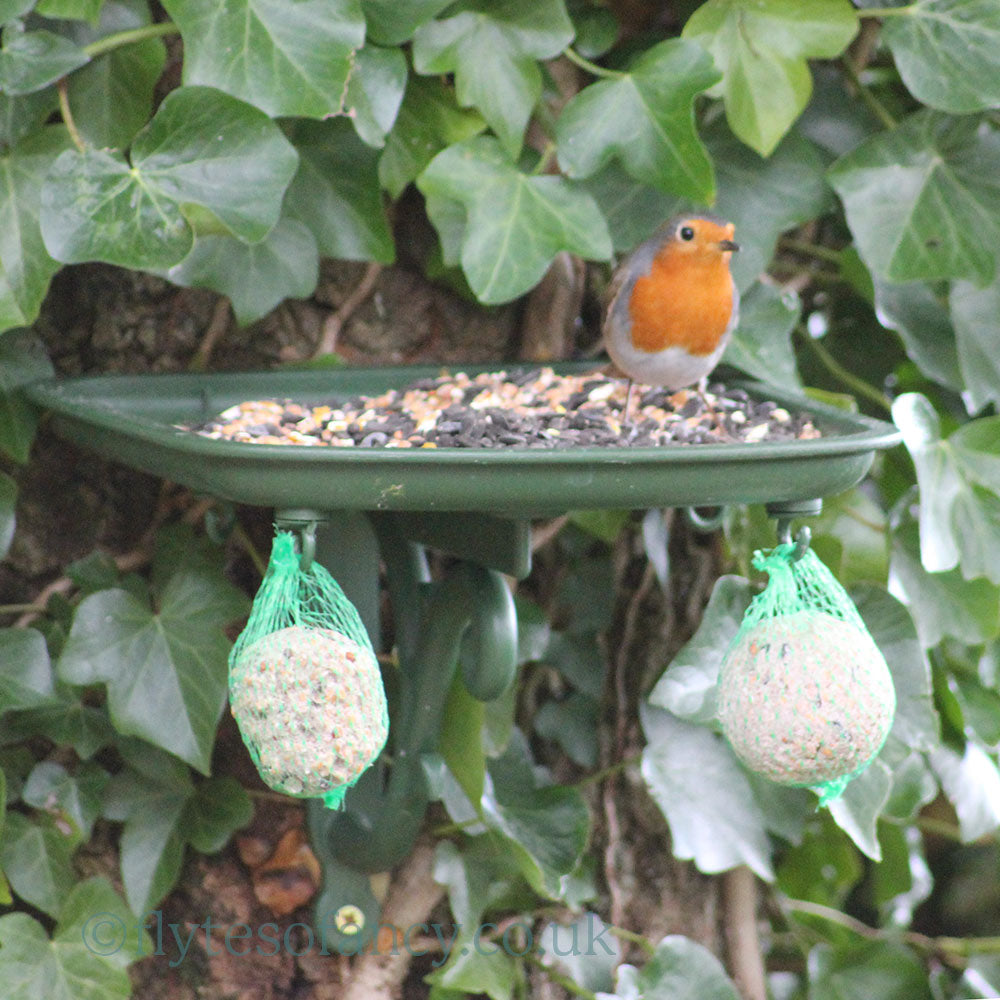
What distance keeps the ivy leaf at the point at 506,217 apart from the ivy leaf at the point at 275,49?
18 cm

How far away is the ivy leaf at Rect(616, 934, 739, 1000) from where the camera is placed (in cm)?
161

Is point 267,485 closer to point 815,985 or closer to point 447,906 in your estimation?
point 447,906

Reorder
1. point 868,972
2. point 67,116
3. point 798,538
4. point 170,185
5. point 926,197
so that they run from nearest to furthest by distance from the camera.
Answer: point 798,538 < point 170,185 < point 67,116 < point 926,197 < point 868,972

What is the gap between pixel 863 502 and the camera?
1633mm

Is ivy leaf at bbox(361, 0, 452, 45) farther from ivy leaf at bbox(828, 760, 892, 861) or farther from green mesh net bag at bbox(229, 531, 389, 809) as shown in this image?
ivy leaf at bbox(828, 760, 892, 861)

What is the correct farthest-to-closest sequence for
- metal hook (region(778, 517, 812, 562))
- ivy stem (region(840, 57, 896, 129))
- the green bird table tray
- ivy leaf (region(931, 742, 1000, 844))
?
ivy leaf (region(931, 742, 1000, 844)), ivy stem (region(840, 57, 896, 129)), metal hook (region(778, 517, 812, 562)), the green bird table tray

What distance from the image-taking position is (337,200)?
4.99 ft

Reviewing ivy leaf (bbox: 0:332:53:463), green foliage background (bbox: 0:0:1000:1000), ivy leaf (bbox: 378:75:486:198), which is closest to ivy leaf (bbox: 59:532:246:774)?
green foliage background (bbox: 0:0:1000:1000)

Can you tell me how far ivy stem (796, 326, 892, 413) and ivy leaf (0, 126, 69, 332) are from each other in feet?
3.41

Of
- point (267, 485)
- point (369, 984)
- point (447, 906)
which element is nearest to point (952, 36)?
point (267, 485)

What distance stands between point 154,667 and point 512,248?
606mm

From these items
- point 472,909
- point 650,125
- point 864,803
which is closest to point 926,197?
point 650,125

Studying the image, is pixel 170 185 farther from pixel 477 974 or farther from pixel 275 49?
pixel 477 974

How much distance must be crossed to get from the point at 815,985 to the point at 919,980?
17 centimetres
